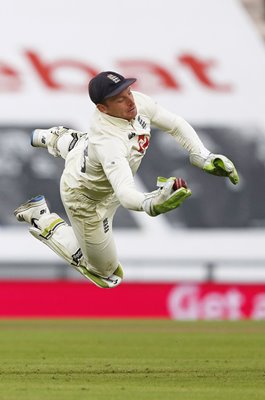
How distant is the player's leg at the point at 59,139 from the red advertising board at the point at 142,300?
730 cm

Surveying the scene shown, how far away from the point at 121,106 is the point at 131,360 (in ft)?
8.75

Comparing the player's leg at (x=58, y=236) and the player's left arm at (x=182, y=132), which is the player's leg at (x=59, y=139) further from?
the player's left arm at (x=182, y=132)

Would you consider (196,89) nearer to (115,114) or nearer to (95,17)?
(95,17)

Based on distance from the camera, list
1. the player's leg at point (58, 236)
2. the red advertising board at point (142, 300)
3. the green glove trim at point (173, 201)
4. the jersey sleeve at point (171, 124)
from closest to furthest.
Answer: the green glove trim at point (173, 201) → the jersey sleeve at point (171, 124) → the player's leg at point (58, 236) → the red advertising board at point (142, 300)

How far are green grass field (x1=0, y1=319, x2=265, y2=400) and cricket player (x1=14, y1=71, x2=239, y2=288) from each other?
0.88 m

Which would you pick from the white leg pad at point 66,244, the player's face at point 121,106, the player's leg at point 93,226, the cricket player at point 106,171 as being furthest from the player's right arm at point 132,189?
the white leg pad at point 66,244

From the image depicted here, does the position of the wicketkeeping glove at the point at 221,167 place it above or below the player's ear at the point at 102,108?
below

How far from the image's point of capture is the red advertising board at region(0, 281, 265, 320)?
1614cm

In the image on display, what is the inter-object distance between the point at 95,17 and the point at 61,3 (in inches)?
27.7

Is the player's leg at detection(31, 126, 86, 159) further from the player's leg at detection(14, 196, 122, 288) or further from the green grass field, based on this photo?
the green grass field

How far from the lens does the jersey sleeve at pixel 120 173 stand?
7.06m

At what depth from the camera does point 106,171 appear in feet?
24.3

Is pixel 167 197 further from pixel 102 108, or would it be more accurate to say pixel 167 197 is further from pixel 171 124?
pixel 171 124

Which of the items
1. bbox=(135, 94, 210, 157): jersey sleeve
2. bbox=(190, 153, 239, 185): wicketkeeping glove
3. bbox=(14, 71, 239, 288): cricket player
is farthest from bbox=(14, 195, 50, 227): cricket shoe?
bbox=(190, 153, 239, 185): wicketkeeping glove
